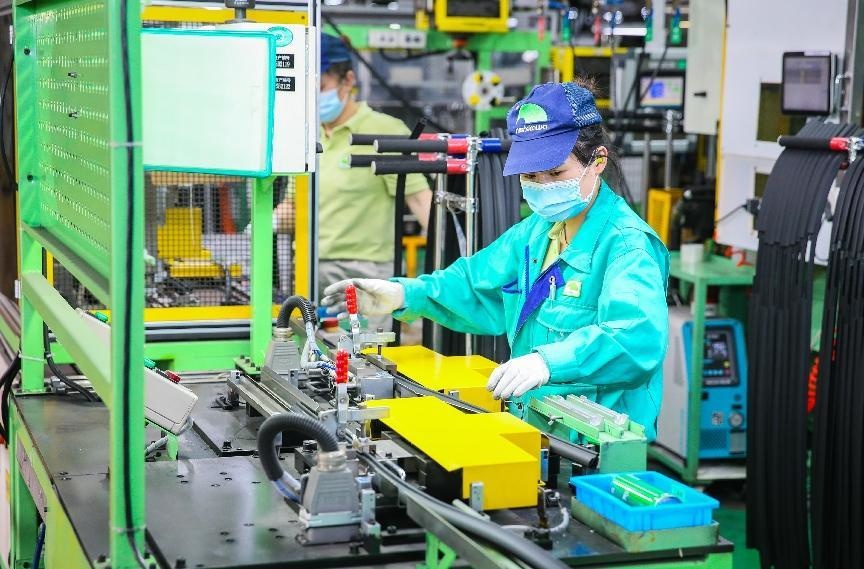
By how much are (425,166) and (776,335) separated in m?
1.25

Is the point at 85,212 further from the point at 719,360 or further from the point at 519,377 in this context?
the point at 719,360

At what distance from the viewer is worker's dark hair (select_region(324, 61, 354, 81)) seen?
15.3 ft

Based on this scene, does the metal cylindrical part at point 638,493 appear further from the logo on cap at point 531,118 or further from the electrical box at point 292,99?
the electrical box at point 292,99

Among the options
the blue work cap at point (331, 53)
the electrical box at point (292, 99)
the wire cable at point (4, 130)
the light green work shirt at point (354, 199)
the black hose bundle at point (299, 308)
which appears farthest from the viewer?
the light green work shirt at point (354, 199)

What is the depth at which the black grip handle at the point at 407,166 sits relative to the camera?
11.8 feet

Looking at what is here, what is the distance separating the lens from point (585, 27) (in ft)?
31.6

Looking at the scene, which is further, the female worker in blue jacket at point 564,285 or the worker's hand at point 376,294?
the worker's hand at point 376,294

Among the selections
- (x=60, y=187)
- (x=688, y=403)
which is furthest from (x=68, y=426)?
(x=688, y=403)

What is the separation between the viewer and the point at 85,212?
7.27 feet

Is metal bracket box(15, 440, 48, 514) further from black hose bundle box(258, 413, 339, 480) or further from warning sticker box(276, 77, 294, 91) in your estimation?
warning sticker box(276, 77, 294, 91)

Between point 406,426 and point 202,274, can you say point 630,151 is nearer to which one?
point 202,274

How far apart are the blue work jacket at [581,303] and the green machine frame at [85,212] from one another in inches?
35.1

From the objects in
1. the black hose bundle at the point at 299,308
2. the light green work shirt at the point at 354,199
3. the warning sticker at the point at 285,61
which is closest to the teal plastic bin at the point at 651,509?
the black hose bundle at the point at 299,308

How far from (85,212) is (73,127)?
0.76ft
